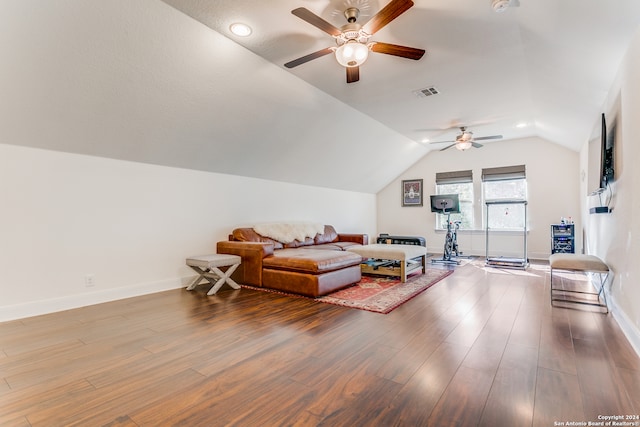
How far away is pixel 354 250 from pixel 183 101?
126 inches

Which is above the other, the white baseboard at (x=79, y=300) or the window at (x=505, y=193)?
the window at (x=505, y=193)

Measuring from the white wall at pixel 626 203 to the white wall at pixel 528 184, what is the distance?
13.2ft

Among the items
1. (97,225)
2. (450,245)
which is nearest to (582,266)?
(450,245)

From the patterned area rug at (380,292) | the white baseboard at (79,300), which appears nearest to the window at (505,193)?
the patterned area rug at (380,292)

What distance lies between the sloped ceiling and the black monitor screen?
2174mm

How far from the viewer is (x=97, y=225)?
11.4 feet

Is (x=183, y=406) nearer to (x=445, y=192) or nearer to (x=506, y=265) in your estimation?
(x=506, y=265)

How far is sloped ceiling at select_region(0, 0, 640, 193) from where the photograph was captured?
2416mm

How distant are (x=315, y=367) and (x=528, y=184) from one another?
7.19 meters

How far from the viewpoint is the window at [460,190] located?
25.2ft

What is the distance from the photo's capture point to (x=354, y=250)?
16.0 ft

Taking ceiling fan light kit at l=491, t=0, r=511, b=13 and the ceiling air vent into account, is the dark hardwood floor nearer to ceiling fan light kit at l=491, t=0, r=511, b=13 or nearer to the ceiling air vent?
ceiling fan light kit at l=491, t=0, r=511, b=13

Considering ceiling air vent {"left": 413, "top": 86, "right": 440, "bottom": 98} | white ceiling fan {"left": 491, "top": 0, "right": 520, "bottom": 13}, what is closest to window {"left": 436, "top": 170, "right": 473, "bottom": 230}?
ceiling air vent {"left": 413, "top": 86, "right": 440, "bottom": 98}

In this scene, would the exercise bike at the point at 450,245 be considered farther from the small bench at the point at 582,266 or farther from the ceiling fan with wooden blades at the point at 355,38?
the ceiling fan with wooden blades at the point at 355,38
